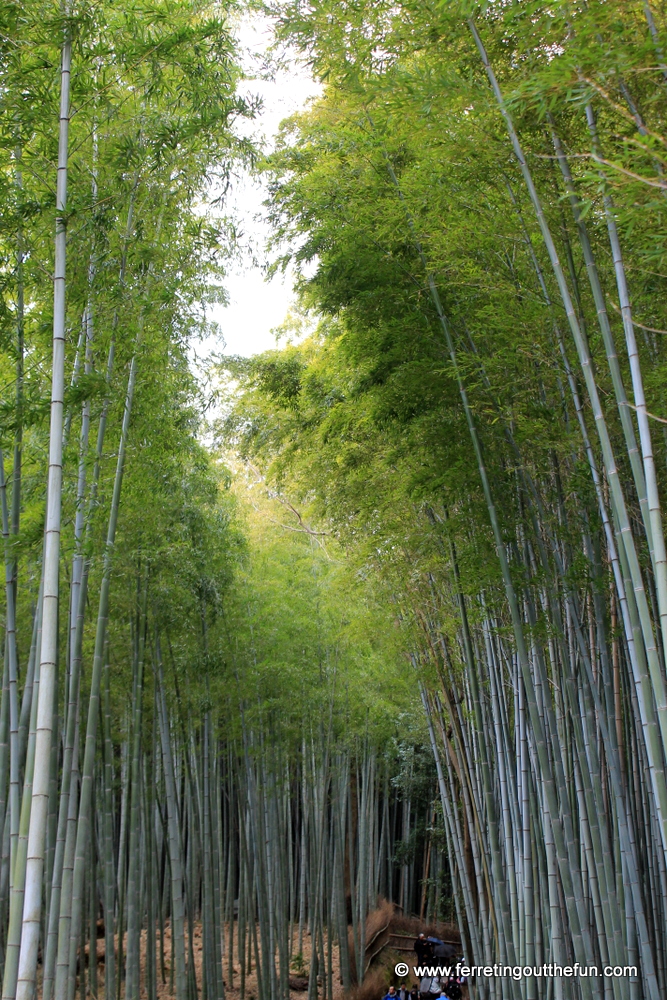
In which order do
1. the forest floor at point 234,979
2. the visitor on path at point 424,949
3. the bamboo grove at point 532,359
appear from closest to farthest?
the bamboo grove at point 532,359
the visitor on path at point 424,949
the forest floor at point 234,979

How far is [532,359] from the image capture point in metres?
4.03

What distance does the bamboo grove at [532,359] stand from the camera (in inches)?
111

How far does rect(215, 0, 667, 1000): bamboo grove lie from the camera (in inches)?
111

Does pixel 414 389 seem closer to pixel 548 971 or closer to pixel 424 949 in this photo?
pixel 548 971

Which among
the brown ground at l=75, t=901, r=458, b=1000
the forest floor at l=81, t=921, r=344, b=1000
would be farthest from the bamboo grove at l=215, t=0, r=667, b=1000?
the forest floor at l=81, t=921, r=344, b=1000

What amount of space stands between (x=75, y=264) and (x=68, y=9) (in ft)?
3.45

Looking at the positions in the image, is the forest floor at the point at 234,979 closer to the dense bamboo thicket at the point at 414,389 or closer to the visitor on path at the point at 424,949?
the visitor on path at the point at 424,949

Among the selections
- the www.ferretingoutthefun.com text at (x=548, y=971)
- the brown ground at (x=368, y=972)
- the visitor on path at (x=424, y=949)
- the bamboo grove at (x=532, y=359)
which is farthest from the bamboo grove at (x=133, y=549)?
the www.ferretingoutthefun.com text at (x=548, y=971)

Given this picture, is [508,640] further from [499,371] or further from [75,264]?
[75,264]

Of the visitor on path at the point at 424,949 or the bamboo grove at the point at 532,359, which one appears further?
the visitor on path at the point at 424,949

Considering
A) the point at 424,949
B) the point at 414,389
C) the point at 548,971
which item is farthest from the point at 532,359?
the point at 424,949

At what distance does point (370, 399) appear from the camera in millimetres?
5191

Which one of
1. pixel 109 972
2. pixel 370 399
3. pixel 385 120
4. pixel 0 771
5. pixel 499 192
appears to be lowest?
pixel 109 972

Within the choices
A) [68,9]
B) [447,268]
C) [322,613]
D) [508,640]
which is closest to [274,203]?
[447,268]
